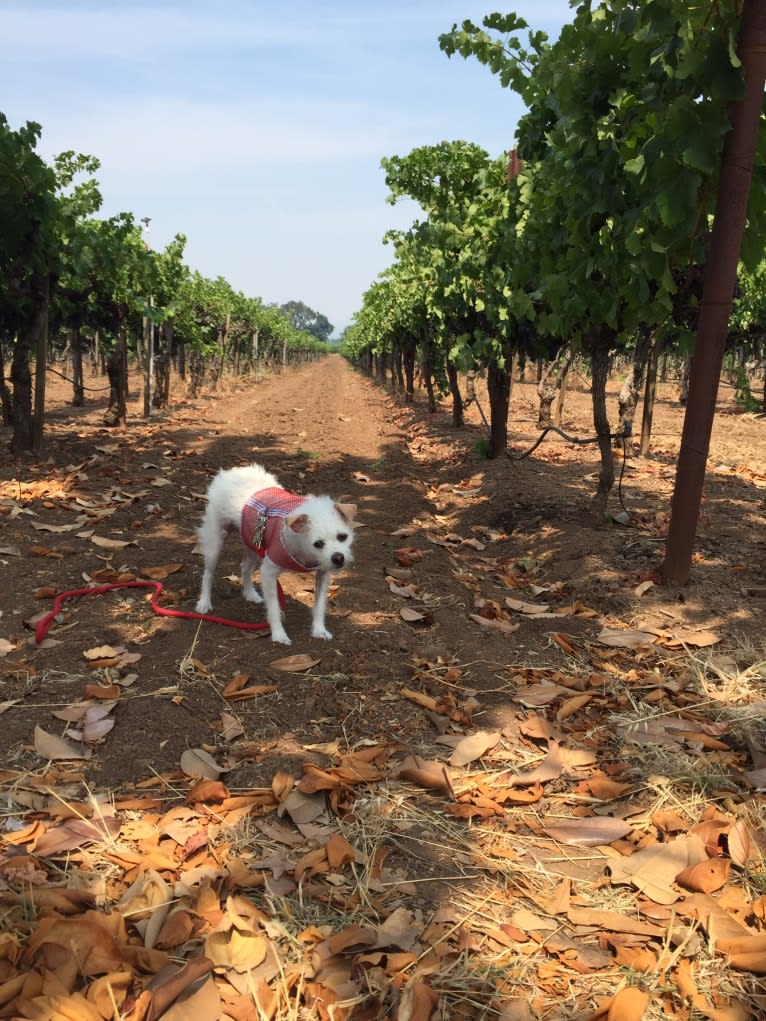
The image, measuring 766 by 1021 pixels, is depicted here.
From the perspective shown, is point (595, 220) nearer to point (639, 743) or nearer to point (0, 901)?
point (639, 743)

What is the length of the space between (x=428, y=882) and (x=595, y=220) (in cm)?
596

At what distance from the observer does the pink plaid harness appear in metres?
4.64

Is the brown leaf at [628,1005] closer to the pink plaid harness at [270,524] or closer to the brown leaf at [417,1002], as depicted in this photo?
the brown leaf at [417,1002]

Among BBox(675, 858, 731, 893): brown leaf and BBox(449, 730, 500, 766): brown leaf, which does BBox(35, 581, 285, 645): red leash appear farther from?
BBox(675, 858, 731, 893): brown leaf

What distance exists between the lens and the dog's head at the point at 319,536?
442 cm

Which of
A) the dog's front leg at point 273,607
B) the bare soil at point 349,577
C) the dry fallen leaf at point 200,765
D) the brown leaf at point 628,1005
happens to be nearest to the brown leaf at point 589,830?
the brown leaf at point 628,1005

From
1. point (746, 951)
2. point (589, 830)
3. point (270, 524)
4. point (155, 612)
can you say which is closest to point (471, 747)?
point (589, 830)

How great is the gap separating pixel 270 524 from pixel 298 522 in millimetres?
419

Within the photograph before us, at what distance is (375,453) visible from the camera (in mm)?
15516

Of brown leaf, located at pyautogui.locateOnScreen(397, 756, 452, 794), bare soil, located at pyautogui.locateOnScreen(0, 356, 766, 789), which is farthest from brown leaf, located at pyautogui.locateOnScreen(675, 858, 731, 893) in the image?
bare soil, located at pyautogui.locateOnScreen(0, 356, 766, 789)

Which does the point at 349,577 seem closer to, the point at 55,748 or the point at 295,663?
the point at 295,663

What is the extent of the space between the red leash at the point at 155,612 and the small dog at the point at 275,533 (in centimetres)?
24

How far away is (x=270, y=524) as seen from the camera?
15.6ft

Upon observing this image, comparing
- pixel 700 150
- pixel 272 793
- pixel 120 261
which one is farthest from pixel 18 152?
pixel 272 793
